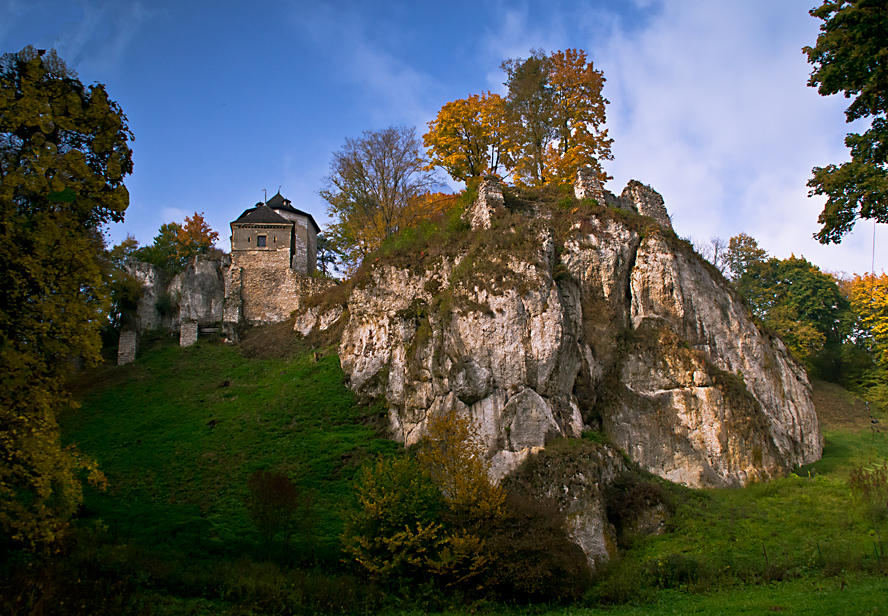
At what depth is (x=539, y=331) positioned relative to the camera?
23812 mm

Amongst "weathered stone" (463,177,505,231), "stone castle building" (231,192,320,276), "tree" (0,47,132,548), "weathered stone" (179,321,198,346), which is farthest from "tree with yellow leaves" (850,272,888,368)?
"weathered stone" (179,321,198,346)

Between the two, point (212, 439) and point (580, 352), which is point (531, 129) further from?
point (212, 439)

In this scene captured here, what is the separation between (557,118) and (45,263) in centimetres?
2814

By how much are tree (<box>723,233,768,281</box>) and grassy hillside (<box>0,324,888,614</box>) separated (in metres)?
21.1

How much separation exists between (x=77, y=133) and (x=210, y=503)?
41.0ft

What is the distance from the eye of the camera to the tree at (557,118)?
109 feet

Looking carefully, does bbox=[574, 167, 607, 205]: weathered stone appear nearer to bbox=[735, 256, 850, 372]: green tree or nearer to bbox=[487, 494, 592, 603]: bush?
bbox=[487, 494, 592, 603]: bush

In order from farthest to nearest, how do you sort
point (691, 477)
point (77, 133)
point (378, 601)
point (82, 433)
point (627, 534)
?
point (82, 433) < point (691, 477) < point (627, 534) < point (378, 601) < point (77, 133)

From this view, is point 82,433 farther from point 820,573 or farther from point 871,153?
point 871,153

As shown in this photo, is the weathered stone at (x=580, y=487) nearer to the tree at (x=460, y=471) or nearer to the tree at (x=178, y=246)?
the tree at (x=460, y=471)

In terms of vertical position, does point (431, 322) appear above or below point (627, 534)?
above

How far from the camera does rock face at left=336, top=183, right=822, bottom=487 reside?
23.4 metres

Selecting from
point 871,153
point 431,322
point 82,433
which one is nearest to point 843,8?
point 871,153

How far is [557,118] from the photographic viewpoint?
34.5 metres
